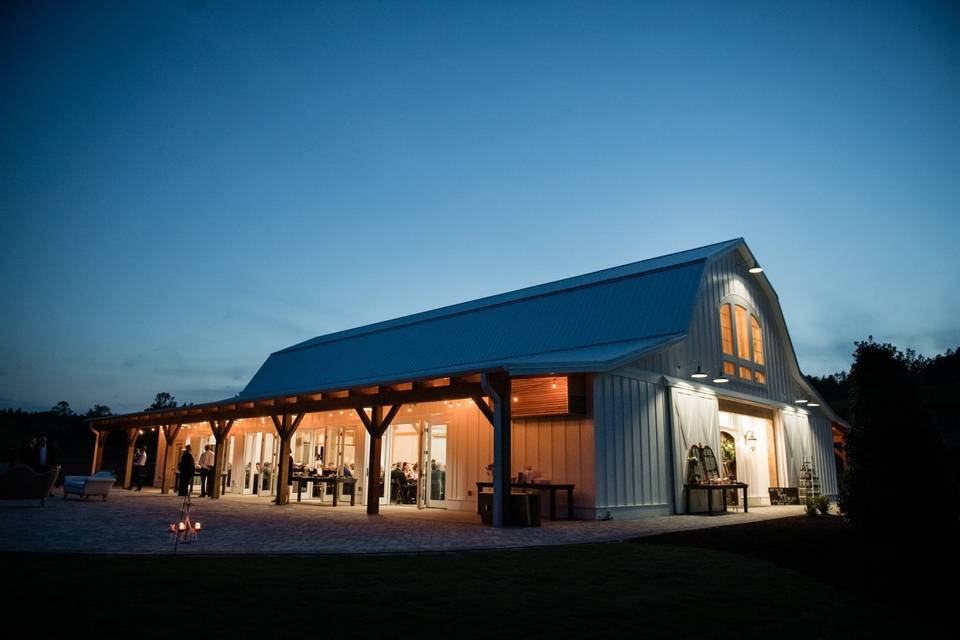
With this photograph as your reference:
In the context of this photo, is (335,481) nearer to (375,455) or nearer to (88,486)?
(375,455)

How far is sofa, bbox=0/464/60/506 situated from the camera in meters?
12.5

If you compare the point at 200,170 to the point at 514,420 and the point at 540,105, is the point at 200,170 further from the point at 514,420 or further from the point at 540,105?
the point at 514,420

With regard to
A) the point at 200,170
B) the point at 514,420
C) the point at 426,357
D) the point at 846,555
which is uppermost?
the point at 200,170

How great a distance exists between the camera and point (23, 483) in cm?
1271

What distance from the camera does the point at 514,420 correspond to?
42.8 feet

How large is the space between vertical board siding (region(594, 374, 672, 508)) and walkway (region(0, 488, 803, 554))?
704 mm

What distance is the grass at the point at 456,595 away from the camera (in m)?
3.64

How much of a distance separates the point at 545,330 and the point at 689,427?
14.9 feet

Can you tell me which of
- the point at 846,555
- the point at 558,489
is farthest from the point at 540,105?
the point at 846,555

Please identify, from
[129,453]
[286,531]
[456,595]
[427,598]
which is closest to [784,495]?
[286,531]

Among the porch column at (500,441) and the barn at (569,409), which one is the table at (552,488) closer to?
the barn at (569,409)

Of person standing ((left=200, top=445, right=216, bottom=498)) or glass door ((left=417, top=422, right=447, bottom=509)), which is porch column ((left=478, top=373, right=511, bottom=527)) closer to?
glass door ((left=417, top=422, right=447, bottom=509))

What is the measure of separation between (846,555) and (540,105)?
12.5m

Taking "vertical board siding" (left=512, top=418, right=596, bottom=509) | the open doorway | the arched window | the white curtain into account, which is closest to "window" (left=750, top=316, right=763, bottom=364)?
the arched window
